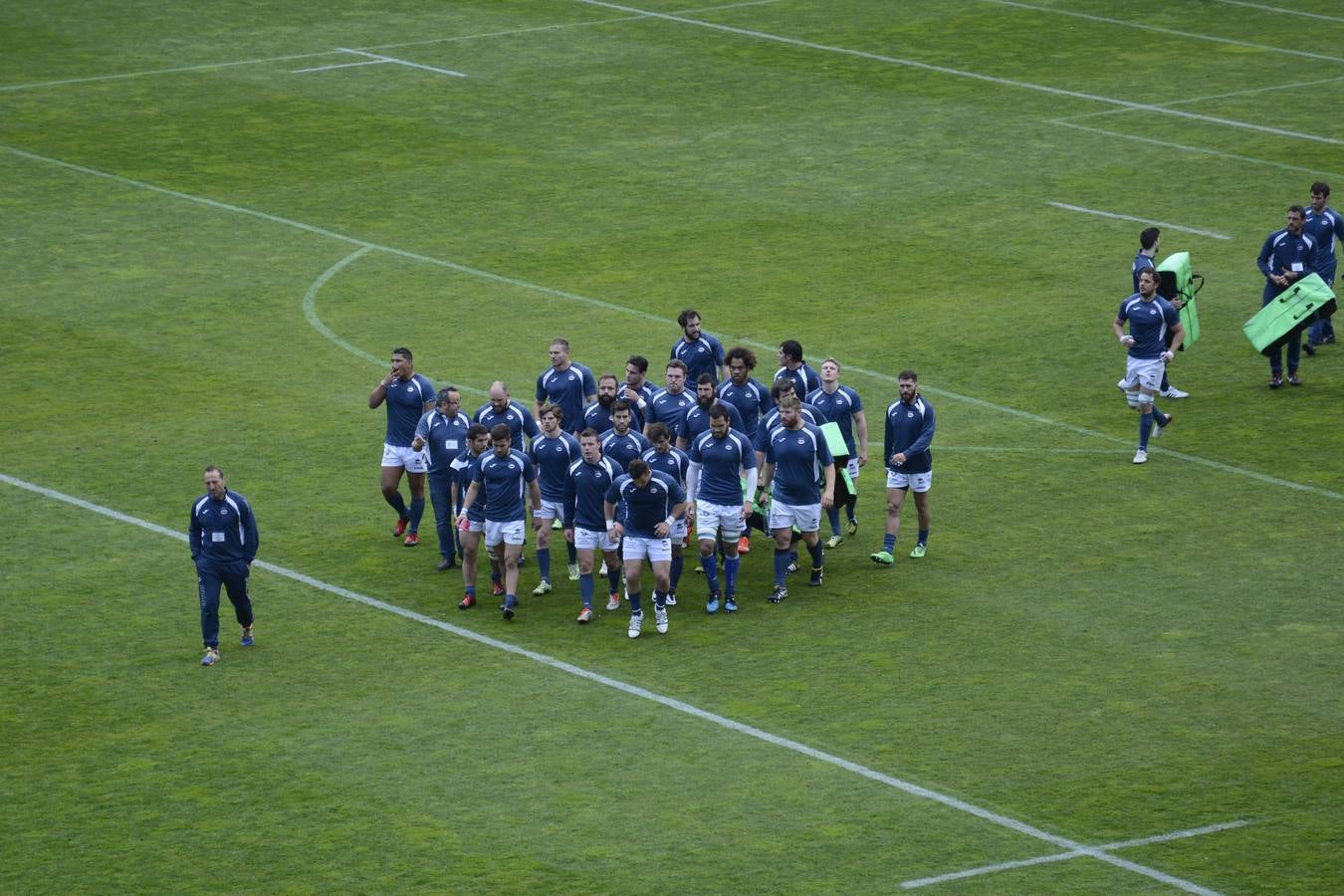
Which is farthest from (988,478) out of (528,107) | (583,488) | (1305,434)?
(528,107)

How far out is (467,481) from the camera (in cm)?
2103

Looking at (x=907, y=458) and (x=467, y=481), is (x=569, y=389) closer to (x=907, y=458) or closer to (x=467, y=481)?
(x=467, y=481)

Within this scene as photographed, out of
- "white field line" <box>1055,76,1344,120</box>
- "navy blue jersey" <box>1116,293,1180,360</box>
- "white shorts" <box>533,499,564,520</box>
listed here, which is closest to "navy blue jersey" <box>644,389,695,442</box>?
"white shorts" <box>533,499,564,520</box>

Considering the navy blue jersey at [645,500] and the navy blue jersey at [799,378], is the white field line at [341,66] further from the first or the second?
the navy blue jersey at [645,500]

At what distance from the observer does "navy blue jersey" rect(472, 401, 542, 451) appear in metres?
21.3

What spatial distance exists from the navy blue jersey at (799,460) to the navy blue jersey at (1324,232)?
10.7 metres

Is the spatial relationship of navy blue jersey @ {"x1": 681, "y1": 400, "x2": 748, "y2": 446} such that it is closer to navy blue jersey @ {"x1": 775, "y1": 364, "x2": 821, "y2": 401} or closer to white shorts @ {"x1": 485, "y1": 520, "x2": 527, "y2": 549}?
navy blue jersey @ {"x1": 775, "y1": 364, "x2": 821, "y2": 401}

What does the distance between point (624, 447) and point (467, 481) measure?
164cm

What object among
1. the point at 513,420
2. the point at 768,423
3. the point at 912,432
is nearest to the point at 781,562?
the point at 768,423

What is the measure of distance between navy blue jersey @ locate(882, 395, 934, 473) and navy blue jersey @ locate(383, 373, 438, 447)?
16.6 feet

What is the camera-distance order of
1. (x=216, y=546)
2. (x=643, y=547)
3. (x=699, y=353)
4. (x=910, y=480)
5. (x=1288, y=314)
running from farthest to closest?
(x=1288, y=314) < (x=699, y=353) < (x=910, y=480) < (x=643, y=547) < (x=216, y=546)

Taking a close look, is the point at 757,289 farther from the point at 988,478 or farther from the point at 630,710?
the point at 630,710

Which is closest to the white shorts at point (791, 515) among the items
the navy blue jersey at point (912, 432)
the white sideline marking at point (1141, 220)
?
the navy blue jersey at point (912, 432)

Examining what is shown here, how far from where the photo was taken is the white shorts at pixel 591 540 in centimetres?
2053
